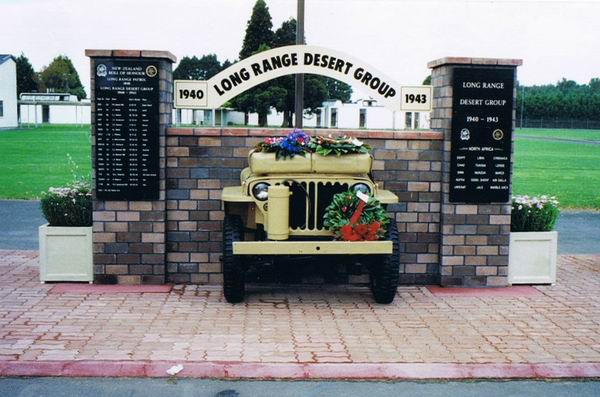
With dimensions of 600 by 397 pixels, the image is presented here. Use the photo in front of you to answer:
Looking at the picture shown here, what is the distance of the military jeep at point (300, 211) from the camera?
807 centimetres

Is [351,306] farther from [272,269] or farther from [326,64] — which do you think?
[326,64]

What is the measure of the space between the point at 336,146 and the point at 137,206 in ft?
8.34

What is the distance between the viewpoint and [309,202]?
830cm

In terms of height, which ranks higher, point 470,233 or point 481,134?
point 481,134

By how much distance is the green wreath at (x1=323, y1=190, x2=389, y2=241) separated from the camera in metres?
8.02

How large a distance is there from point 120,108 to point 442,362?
191 inches

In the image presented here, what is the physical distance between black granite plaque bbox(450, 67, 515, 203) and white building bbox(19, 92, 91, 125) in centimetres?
8125

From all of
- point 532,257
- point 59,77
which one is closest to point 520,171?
point 532,257

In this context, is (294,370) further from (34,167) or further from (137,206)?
(34,167)

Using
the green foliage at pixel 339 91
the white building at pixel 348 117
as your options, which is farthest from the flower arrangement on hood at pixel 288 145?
the green foliage at pixel 339 91

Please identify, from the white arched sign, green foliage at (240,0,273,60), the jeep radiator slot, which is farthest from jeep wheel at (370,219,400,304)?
green foliage at (240,0,273,60)

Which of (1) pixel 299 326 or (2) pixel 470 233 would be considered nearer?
(1) pixel 299 326

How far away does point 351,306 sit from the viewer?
8.58 m

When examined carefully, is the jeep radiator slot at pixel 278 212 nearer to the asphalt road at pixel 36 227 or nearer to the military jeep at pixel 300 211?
the military jeep at pixel 300 211
